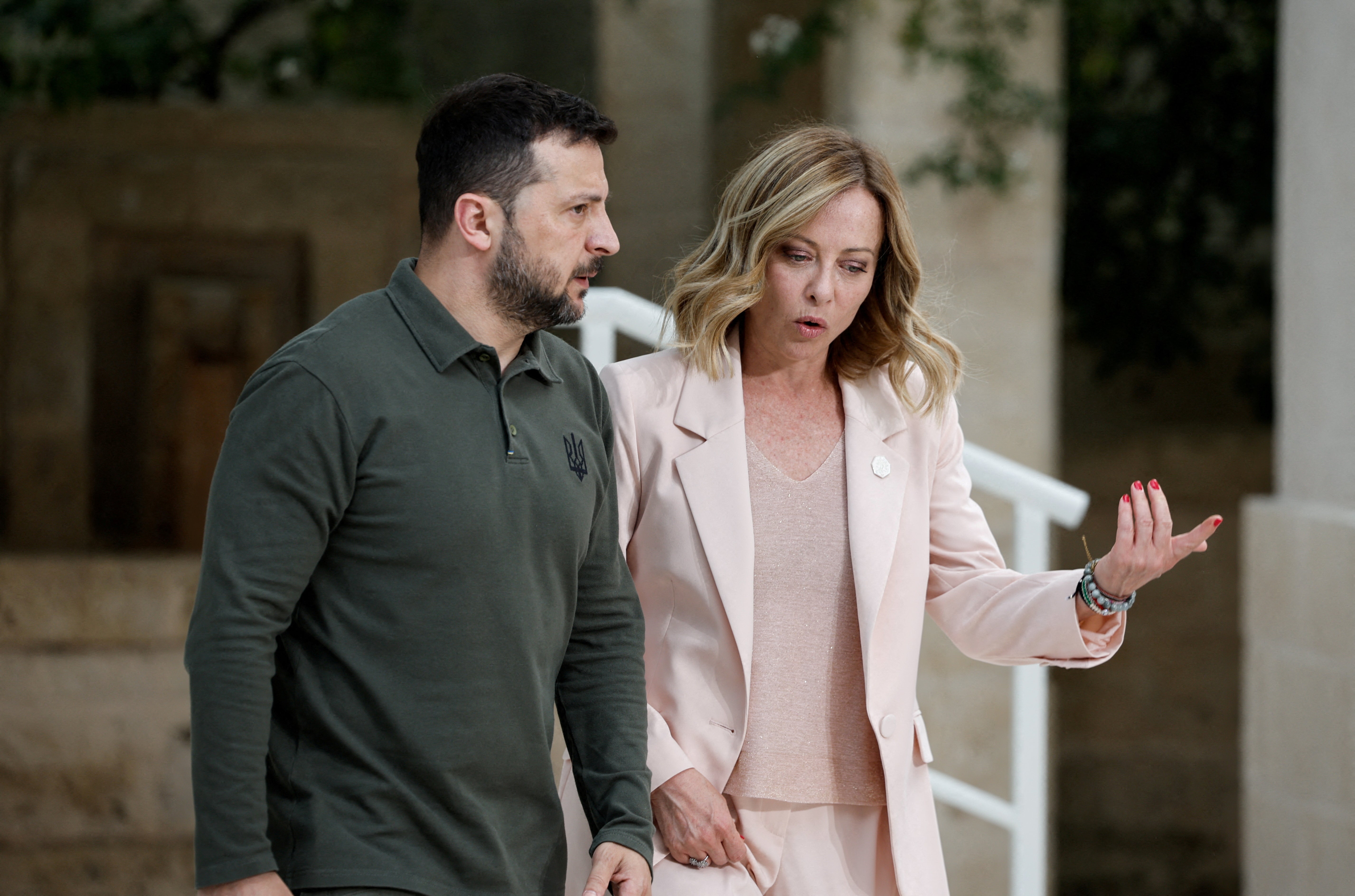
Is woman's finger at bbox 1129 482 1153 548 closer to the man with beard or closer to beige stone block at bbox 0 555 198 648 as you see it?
the man with beard

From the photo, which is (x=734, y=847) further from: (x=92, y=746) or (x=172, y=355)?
(x=172, y=355)

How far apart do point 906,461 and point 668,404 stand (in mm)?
286

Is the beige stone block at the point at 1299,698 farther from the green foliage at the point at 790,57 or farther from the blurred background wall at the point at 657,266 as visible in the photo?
the green foliage at the point at 790,57

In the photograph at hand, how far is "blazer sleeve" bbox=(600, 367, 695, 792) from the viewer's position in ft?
5.11

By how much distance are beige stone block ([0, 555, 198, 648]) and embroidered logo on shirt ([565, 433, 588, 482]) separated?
2.32m

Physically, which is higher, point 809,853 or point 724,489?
point 724,489

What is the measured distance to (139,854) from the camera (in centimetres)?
346

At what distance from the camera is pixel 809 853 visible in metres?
1.61

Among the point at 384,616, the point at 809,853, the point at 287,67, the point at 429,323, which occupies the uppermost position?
the point at 287,67

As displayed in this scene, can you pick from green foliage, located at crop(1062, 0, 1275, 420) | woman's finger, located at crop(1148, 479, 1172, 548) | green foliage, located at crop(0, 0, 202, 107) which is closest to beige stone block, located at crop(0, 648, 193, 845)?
green foliage, located at crop(0, 0, 202, 107)

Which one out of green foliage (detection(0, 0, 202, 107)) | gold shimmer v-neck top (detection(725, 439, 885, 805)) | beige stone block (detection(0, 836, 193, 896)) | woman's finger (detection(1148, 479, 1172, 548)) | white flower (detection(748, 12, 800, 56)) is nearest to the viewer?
woman's finger (detection(1148, 479, 1172, 548))

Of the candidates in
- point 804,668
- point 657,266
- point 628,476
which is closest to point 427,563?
point 628,476

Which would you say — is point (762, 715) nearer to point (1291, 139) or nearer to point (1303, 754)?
point (1303, 754)

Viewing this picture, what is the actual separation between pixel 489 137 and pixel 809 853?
Answer: 0.85 meters
